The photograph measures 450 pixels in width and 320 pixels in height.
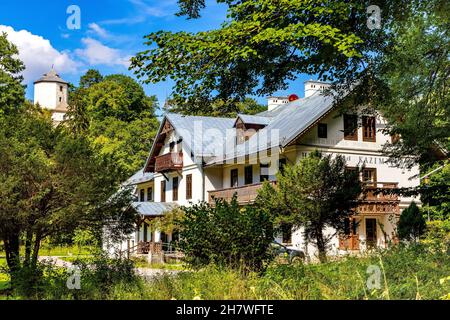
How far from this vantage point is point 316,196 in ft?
69.2

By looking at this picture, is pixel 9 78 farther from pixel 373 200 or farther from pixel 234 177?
pixel 373 200

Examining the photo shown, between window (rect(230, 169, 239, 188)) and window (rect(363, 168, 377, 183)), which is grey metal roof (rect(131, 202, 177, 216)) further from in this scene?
window (rect(363, 168, 377, 183))

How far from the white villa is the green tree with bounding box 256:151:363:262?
4.89 metres

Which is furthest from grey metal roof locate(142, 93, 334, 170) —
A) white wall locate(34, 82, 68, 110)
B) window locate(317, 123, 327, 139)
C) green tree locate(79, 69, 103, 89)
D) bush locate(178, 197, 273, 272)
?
white wall locate(34, 82, 68, 110)

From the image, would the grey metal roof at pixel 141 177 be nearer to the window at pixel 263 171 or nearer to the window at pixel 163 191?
the window at pixel 163 191

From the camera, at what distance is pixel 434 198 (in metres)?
19.1

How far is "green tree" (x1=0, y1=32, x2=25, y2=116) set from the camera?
36.0 m

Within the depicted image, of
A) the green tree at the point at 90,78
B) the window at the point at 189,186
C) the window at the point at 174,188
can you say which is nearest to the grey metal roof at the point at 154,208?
the window at the point at 174,188

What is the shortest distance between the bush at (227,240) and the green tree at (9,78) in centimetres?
2627

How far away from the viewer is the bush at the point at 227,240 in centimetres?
1145

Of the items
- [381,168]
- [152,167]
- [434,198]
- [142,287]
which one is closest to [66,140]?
[142,287]

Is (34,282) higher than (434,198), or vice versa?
(434,198)

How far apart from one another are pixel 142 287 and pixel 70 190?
16.8 ft
